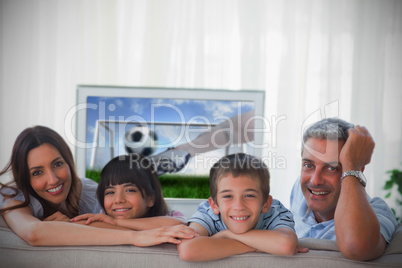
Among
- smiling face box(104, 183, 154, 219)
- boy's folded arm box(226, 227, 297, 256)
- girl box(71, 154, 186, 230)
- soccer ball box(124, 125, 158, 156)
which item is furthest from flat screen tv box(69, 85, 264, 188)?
boy's folded arm box(226, 227, 297, 256)

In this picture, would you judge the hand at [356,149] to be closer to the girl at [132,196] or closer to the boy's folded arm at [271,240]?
the boy's folded arm at [271,240]

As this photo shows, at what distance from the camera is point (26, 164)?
1.58m

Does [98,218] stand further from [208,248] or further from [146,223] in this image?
[208,248]

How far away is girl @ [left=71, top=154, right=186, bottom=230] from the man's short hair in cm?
62

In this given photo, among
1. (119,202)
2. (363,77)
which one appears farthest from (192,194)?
(363,77)

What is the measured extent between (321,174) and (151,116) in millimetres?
1439

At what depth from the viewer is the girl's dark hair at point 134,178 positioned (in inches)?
62.9

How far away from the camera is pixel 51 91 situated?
2793mm

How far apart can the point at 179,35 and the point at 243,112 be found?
69 centimetres

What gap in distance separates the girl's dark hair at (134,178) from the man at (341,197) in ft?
1.98

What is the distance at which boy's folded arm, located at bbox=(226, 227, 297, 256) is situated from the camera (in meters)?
1.26

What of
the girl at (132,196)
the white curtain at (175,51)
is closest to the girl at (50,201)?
the girl at (132,196)

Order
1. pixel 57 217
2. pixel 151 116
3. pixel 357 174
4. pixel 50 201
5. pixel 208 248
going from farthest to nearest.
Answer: pixel 151 116 < pixel 50 201 < pixel 57 217 < pixel 357 174 < pixel 208 248

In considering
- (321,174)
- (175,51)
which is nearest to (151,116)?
(175,51)
